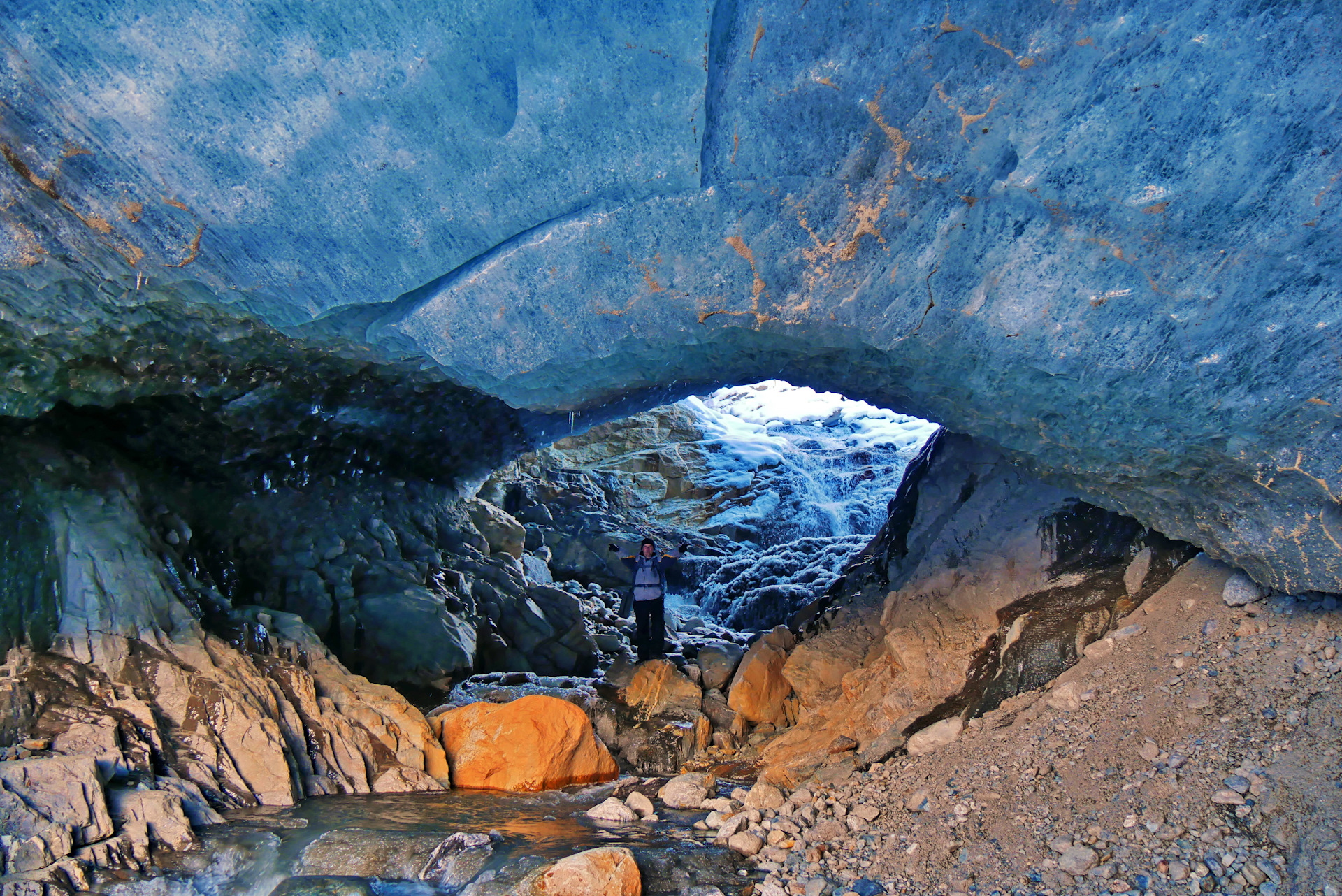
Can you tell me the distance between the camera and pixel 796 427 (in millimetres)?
17109

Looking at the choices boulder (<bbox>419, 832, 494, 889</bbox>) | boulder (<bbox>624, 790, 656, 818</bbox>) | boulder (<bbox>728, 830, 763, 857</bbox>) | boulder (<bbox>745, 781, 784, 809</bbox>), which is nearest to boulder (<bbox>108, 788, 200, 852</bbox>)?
boulder (<bbox>419, 832, 494, 889</bbox>)

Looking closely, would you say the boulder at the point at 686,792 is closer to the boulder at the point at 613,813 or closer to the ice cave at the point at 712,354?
the ice cave at the point at 712,354

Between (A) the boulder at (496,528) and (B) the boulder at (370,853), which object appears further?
(A) the boulder at (496,528)

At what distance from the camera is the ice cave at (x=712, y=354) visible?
9.07 feet

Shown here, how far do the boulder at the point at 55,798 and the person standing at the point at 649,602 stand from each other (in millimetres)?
4353

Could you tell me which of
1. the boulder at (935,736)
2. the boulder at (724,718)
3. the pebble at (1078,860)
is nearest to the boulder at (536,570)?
the boulder at (724,718)

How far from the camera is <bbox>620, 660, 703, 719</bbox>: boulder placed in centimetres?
596

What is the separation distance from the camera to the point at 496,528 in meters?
9.12

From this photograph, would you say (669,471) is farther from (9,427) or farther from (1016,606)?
(9,427)

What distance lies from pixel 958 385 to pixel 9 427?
5120 millimetres

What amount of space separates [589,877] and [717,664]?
155 inches

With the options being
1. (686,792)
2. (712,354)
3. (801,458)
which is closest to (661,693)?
(686,792)

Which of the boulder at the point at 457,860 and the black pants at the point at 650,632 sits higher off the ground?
the black pants at the point at 650,632

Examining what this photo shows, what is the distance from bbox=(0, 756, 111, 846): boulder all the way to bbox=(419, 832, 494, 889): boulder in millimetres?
1327
